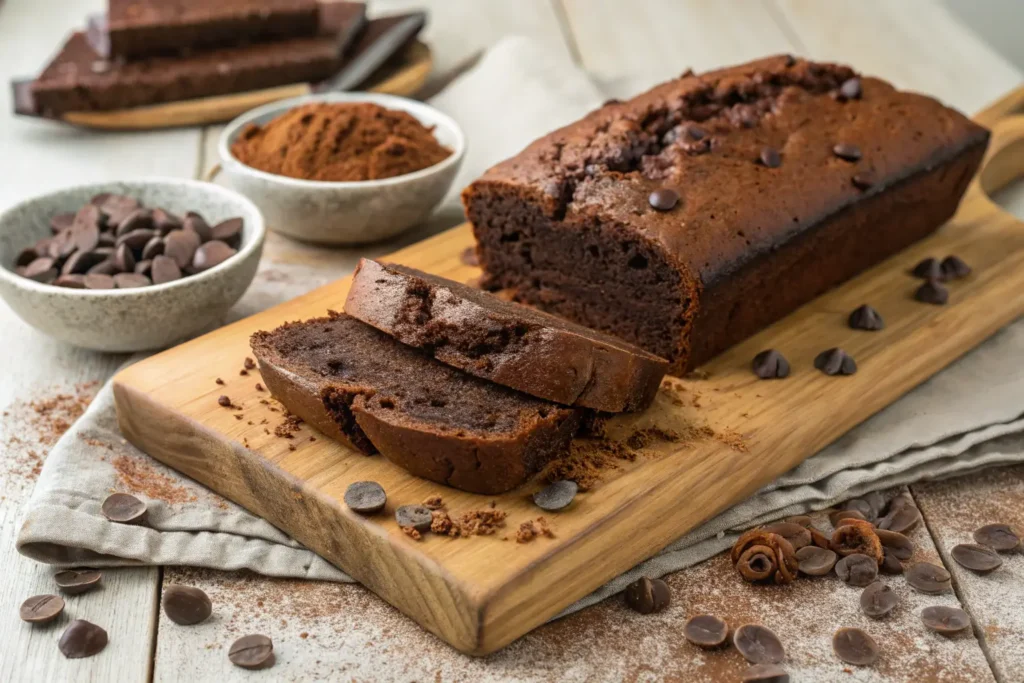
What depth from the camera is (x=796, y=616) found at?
2.94 m

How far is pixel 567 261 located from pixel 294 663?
1.64 metres

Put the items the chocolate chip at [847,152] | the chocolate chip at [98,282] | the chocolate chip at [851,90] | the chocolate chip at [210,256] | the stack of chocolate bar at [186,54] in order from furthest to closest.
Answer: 1. the stack of chocolate bar at [186,54]
2. the chocolate chip at [851,90]
3. the chocolate chip at [847,152]
4. the chocolate chip at [210,256]
5. the chocolate chip at [98,282]

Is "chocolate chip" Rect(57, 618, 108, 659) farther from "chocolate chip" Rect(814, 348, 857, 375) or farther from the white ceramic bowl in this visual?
"chocolate chip" Rect(814, 348, 857, 375)

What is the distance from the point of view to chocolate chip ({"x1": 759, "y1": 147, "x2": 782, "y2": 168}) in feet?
13.1

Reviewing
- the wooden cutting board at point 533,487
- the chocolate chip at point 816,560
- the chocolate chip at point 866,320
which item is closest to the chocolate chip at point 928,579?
the chocolate chip at point 816,560

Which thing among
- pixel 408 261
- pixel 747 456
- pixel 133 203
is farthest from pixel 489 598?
pixel 133 203

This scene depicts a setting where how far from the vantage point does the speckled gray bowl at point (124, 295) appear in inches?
149

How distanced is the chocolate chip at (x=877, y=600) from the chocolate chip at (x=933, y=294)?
148 cm

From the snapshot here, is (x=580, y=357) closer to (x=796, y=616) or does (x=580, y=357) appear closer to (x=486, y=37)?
(x=796, y=616)

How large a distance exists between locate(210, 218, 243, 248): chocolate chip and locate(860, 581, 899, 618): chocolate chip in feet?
7.96

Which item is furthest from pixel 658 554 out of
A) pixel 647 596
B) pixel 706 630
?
pixel 706 630

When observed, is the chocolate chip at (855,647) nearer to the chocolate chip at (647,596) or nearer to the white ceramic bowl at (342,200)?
the chocolate chip at (647,596)

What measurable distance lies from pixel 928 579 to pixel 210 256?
8.10ft

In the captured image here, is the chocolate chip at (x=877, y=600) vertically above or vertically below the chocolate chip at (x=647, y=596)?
above
